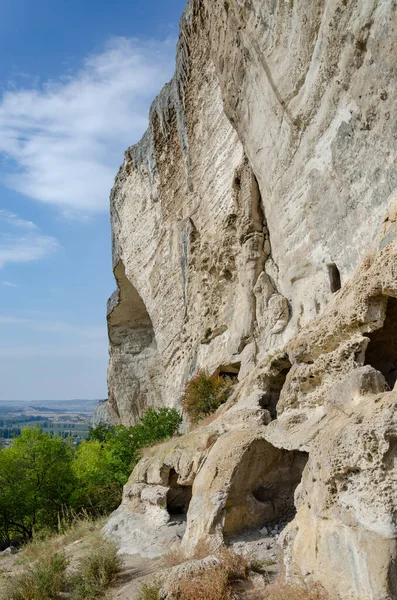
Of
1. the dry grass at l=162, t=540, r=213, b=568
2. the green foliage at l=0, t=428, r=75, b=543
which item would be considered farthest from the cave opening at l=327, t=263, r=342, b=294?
the green foliage at l=0, t=428, r=75, b=543

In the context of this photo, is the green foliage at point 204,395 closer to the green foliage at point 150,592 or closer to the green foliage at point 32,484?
the green foliage at point 32,484

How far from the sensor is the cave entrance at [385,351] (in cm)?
682

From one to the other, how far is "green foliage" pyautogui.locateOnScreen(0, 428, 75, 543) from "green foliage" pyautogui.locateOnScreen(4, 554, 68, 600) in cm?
881

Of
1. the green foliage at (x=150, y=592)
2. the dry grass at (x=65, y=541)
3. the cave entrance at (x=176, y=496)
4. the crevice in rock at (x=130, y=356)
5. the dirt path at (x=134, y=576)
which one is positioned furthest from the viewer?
the crevice in rock at (x=130, y=356)

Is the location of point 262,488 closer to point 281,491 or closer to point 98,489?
point 281,491

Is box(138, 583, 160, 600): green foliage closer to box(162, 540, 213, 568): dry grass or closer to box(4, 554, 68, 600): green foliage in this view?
box(162, 540, 213, 568): dry grass

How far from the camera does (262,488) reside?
21.1ft

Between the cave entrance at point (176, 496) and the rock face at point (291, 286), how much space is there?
0.04m

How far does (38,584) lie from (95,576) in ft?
2.21

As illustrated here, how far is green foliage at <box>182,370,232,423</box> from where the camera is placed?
12719 mm

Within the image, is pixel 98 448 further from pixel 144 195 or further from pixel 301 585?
pixel 301 585

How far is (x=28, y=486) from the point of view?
49.2 feet

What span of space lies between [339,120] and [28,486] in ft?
45.2

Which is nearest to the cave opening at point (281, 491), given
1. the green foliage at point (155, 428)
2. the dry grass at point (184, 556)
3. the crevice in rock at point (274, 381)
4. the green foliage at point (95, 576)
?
the dry grass at point (184, 556)
